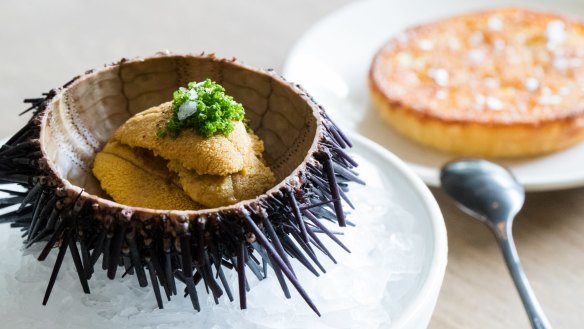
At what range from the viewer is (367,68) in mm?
1790

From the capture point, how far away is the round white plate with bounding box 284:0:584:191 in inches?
57.2

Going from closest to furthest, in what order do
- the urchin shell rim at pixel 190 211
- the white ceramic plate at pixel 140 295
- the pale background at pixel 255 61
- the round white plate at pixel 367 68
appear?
the urchin shell rim at pixel 190 211 < the white ceramic plate at pixel 140 295 < the pale background at pixel 255 61 < the round white plate at pixel 367 68

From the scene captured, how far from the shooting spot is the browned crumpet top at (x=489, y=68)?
1506 millimetres

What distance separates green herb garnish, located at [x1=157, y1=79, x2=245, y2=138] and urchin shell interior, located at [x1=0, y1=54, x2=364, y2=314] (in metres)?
0.10

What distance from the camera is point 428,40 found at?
173cm

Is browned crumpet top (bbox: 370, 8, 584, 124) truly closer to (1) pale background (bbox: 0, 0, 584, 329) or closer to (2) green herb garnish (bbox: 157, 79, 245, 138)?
(1) pale background (bbox: 0, 0, 584, 329)

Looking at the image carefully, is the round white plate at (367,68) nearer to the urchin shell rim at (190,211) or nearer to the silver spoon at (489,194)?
the silver spoon at (489,194)

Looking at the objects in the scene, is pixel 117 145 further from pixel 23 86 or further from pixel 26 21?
pixel 26 21

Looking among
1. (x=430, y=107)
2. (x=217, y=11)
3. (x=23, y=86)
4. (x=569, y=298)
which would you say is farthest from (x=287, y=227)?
(x=217, y=11)

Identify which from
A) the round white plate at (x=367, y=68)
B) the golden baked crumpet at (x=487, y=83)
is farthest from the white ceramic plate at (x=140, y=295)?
the golden baked crumpet at (x=487, y=83)

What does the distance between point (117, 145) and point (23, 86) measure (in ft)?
2.97

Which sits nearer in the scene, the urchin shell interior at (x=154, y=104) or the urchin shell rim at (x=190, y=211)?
the urchin shell rim at (x=190, y=211)

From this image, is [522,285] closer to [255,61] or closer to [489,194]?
[489,194]

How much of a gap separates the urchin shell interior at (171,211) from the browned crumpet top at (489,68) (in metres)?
0.58
